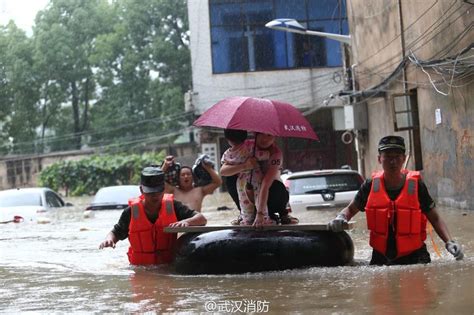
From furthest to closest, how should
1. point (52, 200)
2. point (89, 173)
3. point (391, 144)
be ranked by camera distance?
point (89, 173) → point (52, 200) → point (391, 144)

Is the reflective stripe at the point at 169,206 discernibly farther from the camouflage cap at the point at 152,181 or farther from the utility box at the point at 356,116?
the utility box at the point at 356,116

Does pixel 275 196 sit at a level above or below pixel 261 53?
below

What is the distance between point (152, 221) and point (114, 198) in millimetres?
11777

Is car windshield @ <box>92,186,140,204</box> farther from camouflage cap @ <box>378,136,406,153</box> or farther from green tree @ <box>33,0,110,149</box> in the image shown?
green tree @ <box>33,0,110,149</box>

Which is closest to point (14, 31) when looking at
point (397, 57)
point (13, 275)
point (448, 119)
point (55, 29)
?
point (55, 29)

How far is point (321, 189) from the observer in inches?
635

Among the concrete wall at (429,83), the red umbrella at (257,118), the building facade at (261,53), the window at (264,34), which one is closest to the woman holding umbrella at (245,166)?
the red umbrella at (257,118)

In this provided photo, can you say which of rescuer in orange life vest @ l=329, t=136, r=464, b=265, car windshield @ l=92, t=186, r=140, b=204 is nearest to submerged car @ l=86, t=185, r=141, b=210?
car windshield @ l=92, t=186, r=140, b=204

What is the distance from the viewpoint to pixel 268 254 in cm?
827

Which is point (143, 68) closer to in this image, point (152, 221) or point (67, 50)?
point (67, 50)

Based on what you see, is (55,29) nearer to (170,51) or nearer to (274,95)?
(170,51)

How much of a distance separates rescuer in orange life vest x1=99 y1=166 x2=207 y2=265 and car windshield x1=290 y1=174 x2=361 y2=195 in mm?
7240

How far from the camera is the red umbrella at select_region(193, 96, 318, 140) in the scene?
819cm

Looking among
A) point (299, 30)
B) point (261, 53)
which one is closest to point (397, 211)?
point (299, 30)
